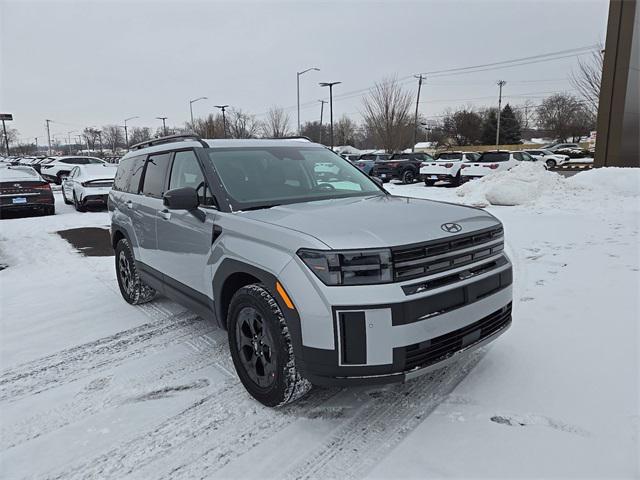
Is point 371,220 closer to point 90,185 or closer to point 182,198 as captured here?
point 182,198

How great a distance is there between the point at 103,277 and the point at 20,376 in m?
3.15

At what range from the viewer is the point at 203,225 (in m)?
3.70

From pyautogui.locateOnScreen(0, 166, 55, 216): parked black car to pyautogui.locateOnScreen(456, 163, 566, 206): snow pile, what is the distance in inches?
494

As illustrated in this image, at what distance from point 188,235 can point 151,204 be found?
100 cm

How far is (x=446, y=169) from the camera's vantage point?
64.9ft

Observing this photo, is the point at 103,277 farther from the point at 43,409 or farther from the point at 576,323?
the point at 576,323

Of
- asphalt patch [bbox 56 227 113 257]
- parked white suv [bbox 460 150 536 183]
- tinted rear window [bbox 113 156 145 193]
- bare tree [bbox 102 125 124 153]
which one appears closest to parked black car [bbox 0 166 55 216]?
asphalt patch [bbox 56 227 113 257]

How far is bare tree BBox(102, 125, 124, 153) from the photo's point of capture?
90438 millimetres

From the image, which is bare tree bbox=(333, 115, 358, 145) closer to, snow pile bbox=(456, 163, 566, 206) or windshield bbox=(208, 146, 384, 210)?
snow pile bbox=(456, 163, 566, 206)

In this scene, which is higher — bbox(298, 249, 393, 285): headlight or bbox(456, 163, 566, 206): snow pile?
bbox(298, 249, 393, 285): headlight

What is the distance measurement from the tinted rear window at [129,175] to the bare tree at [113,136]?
91153 millimetres

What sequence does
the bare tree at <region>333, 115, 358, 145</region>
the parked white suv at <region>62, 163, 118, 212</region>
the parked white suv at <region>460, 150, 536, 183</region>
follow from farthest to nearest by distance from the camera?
the bare tree at <region>333, 115, 358, 145</region>, the parked white suv at <region>460, 150, 536, 183</region>, the parked white suv at <region>62, 163, 118, 212</region>

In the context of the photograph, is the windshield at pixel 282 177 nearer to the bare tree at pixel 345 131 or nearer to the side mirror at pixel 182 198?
the side mirror at pixel 182 198

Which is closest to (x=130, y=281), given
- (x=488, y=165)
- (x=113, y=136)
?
(x=488, y=165)
